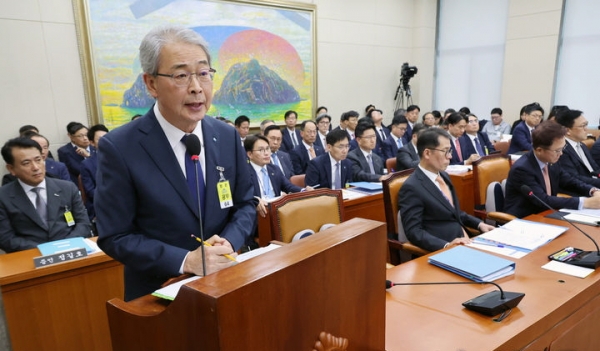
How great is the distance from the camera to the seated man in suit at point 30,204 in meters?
2.45

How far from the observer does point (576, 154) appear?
343 centimetres

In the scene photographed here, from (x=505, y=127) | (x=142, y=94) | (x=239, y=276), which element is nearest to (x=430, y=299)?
(x=239, y=276)

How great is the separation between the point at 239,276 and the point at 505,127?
329 inches

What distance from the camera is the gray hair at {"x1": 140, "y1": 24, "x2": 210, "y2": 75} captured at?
1040 millimetres

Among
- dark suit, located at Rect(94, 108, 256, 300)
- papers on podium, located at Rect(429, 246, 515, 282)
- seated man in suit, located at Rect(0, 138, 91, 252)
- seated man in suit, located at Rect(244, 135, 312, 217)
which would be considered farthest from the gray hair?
seated man in suit, located at Rect(244, 135, 312, 217)

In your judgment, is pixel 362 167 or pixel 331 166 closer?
pixel 331 166

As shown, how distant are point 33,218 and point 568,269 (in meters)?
2.90

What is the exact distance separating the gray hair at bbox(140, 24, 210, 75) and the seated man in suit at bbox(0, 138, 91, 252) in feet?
6.32

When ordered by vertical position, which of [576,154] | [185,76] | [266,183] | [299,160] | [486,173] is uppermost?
→ [185,76]

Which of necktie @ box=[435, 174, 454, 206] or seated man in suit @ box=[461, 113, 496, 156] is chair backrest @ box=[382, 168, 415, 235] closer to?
necktie @ box=[435, 174, 454, 206]

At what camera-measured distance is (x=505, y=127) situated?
7801mm

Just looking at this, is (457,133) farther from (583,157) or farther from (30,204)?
(30,204)

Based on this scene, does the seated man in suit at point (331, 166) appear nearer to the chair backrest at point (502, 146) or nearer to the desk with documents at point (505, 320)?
the desk with documents at point (505, 320)

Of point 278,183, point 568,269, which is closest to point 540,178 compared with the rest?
point 568,269
